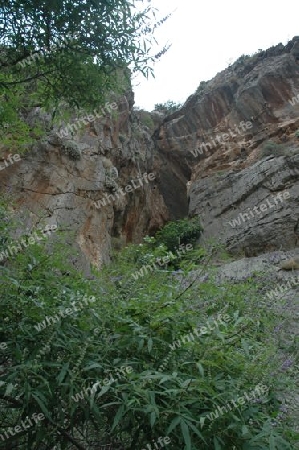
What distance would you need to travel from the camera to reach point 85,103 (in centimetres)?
383

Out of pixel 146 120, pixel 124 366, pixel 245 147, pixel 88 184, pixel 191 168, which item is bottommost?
pixel 124 366

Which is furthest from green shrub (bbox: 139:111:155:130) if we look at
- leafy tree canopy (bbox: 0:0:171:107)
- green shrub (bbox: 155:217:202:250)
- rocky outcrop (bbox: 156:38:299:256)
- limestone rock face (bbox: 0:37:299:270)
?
leafy tree canopy (bbox: 0:0:171:107)

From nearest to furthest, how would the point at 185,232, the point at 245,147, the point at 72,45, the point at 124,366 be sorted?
1. the point at 124,366
2. the point at 72,45
3. the point at 185,232
4. the point at 245,147

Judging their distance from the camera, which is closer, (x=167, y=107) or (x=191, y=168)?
(x=191, y=168)

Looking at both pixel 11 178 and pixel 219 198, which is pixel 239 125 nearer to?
pixel 219 198

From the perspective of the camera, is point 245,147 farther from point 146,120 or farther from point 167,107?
point 167,107

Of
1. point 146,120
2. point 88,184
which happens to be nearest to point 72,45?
point 88,184

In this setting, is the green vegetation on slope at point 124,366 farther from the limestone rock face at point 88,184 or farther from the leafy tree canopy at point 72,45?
the limestone rock face at point 88,184

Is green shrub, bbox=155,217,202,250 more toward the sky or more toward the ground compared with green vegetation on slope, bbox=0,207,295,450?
more toward the ground

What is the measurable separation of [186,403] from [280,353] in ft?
4.62

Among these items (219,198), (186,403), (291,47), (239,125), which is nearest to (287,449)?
(186,403)

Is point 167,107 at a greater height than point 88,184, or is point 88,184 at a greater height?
point 167,107

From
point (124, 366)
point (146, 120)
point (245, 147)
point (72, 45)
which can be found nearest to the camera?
point (124, 366)

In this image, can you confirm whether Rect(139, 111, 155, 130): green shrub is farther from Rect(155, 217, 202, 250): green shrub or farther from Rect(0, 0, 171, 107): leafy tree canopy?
Rect(0, 0, 171, 107): leafy tree canopy
